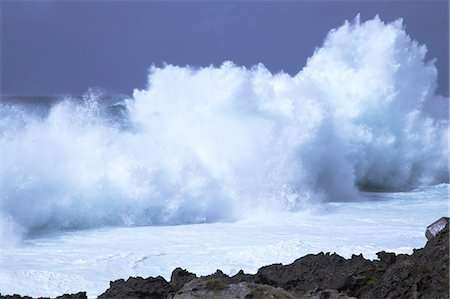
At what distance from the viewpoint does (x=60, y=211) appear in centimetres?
1103

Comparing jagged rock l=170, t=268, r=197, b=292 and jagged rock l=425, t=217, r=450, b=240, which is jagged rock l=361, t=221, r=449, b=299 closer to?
jagged rock l=425, t=217, r=450, b=240

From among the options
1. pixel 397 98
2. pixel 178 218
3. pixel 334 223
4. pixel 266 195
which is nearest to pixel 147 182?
pixel 178 218

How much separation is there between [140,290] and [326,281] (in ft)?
3.87

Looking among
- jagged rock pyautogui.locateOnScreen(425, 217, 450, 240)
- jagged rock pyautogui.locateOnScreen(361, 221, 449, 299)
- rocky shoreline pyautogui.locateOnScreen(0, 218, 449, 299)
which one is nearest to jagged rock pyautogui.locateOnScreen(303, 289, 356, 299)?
rocky shoreline pyautogui.locateOnScreen(0, 218, 449, 299)

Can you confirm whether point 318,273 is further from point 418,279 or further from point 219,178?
point 219,178

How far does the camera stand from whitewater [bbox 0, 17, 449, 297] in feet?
26.5

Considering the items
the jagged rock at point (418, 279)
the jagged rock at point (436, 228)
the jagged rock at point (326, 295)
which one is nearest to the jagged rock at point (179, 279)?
the jagged rock at point (326, 295)

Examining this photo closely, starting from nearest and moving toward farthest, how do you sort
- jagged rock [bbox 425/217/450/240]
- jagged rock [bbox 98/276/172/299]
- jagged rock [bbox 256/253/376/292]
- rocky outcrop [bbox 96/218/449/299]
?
1. rocky outcrop [bbox 96/218/449/299]
2. jagged rock [bbox 98/276/172/299]
3. jagged rock [bbox 256/253/376/292]
4. jagged rock [bbox 425/217/450/240]

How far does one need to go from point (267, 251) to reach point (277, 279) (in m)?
3.54

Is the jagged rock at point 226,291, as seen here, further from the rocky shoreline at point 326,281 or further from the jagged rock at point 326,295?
the jagged rock at point 326,295

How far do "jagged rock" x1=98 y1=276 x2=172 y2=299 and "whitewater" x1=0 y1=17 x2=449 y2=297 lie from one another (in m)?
2.07

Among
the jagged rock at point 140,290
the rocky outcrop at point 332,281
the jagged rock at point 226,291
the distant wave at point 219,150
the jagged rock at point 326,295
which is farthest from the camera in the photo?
the distant wave at point 219,150

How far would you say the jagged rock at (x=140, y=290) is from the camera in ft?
13.6

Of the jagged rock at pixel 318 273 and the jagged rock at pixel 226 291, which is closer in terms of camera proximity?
the jagged rock at pixel 226 291
